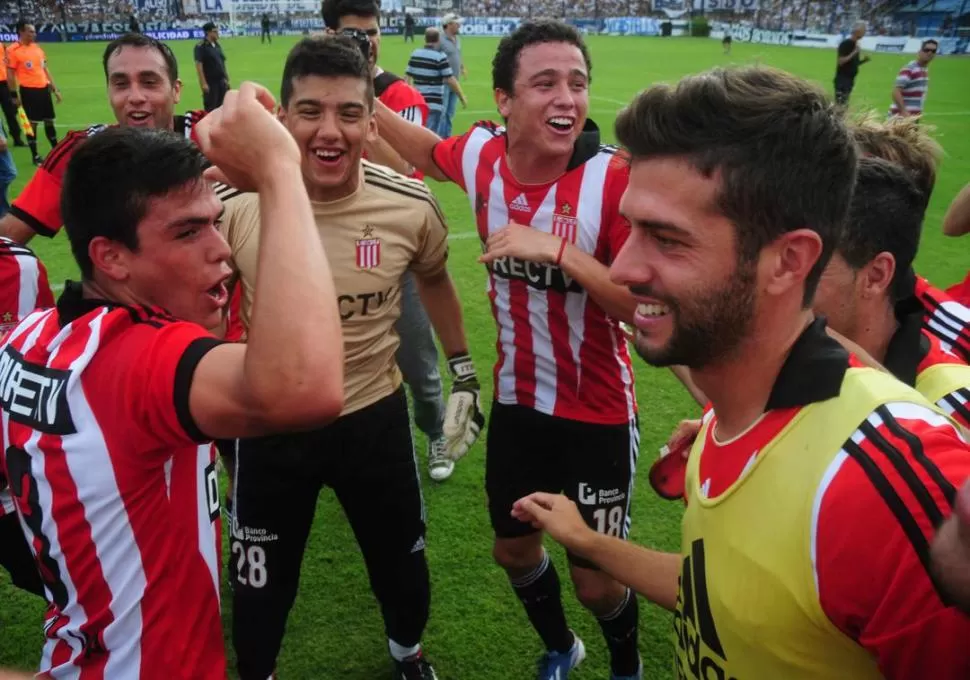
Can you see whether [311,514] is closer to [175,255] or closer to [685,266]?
[175,255]

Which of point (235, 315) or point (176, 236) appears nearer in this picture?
point (176, 236)

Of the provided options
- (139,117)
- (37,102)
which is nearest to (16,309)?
(139,117)

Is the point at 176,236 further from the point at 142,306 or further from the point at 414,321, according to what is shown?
the point at 414,321

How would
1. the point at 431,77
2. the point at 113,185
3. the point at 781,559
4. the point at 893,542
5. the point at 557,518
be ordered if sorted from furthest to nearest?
the point at 431,77 → the point at 557,518 → the point at 113,185 → the point at 781,559 → the point at 893,542

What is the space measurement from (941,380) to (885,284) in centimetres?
31

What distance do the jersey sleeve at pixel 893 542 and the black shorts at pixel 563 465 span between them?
1.83 meters

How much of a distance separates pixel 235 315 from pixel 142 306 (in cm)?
166

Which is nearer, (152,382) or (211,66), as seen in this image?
(152,382)

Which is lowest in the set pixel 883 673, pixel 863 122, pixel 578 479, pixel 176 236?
pixel 578 479

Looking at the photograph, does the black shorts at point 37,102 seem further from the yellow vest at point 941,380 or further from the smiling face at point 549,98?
the yellow vest at point 941,380

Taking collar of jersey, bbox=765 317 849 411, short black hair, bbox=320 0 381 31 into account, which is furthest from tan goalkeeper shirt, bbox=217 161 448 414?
short black hair, bbox=320 0 381 31

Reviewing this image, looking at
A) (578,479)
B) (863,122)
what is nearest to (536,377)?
(578,479)

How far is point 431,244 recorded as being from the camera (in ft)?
10.6

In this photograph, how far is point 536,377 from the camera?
3.27 metres
